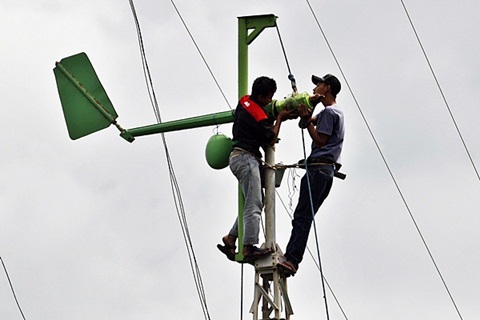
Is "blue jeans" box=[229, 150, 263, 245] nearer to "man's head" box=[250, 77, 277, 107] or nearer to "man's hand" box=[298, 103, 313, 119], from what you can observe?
"man's head" box=[250, 77, 277, 107]

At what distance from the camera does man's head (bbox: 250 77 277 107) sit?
1263 centimetres

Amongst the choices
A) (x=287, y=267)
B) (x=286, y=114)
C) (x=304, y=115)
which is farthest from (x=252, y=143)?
(x=287, y=267)

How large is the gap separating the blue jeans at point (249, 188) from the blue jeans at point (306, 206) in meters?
0.36

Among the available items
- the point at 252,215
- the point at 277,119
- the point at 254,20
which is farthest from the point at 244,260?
the point at 254,20

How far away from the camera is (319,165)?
12.8m

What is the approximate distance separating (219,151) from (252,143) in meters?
0.49

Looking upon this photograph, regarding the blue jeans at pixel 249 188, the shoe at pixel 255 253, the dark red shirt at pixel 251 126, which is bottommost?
the shoe at pixel 255 253

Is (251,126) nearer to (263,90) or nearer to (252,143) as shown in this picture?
(252,143)

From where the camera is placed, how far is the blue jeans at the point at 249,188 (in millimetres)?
12586

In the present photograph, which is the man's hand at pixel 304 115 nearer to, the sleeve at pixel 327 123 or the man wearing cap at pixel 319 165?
the man wearing cap at pixel 319 165

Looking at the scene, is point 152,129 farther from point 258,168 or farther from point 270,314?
point 270,314

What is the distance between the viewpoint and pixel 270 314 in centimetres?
1252

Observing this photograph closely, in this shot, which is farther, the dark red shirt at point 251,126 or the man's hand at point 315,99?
the man's hand at point 315,99

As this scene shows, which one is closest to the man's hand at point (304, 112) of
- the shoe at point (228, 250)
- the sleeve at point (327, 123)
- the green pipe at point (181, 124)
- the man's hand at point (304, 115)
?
the man's hand at point (304, 115)
